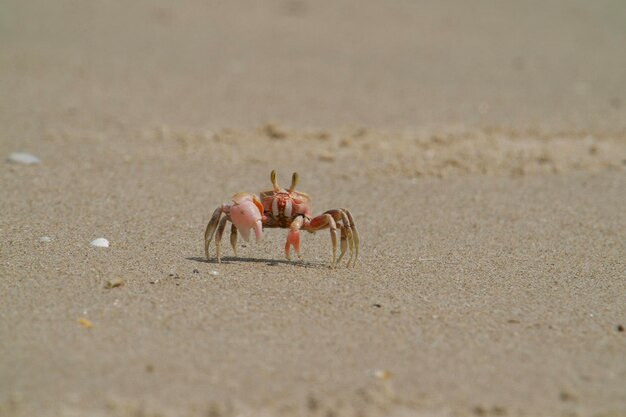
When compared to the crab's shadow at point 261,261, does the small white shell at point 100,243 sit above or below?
above

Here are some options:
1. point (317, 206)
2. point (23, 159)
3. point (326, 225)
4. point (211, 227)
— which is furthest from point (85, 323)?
point (23, 159)

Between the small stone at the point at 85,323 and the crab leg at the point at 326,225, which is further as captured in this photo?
the crab leg at the point at 326,225

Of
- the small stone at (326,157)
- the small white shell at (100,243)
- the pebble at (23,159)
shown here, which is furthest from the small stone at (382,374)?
the pebble at (23,159)

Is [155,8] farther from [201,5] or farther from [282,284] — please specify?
[282,284]

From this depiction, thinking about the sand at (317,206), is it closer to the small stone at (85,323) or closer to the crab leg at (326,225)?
the small stone at (85,323)

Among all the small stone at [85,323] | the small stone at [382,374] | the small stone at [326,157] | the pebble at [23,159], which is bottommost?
the small stone at [382,374]

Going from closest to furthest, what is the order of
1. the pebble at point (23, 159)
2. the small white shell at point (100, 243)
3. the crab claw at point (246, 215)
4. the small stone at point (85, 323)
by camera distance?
the small stone at point (85, 323) → the crab claw at point (246, 215) → the small white shell at point (100, 243) → the pebble at point (23, 159)

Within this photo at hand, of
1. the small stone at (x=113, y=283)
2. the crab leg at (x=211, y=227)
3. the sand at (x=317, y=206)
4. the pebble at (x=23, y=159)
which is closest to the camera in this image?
the sand at (x=317, y=206)

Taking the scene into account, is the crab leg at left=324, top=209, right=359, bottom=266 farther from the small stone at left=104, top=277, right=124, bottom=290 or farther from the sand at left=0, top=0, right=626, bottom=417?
the small stone at left=104, top=277, right=124, bottom=290
